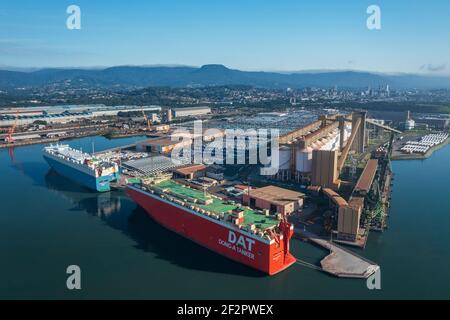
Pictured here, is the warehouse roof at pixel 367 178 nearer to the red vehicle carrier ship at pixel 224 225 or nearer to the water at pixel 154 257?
the water at pixel 154 257

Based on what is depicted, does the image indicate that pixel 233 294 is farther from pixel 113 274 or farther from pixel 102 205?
pixel 102 205

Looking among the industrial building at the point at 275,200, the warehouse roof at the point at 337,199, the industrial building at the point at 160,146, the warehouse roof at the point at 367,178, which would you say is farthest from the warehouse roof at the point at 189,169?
the warehouse roof at the point at 367,178

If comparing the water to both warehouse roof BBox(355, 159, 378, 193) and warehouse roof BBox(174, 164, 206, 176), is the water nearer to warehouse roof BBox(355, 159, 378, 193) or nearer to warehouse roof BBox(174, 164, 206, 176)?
warehouse roof BBox(355, 159, 378, 193)

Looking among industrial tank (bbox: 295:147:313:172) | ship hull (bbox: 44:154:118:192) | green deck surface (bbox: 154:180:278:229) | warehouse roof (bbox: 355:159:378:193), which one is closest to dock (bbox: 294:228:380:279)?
green deck surface (bbox: 154:180:278:229)

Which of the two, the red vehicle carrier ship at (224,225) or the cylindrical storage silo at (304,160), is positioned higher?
the cylindrical storage silo at (304,160)

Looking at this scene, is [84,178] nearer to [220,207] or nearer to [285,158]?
[220,207]
